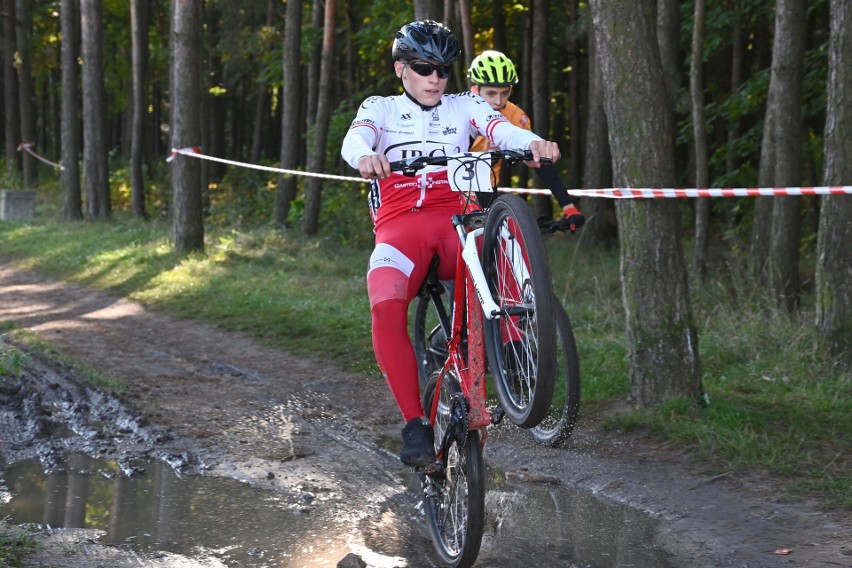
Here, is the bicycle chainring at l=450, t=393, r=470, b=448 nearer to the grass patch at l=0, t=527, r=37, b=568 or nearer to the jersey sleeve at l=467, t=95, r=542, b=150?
the jersey sleeve at l=467, t=95, r=542, b=150

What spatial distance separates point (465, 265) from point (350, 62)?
2402 cm

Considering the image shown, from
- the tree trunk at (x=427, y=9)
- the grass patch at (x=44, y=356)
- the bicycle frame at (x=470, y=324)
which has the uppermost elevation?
the tree trunk at (x=427, y=9)

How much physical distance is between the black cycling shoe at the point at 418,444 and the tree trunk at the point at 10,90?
1228 inches

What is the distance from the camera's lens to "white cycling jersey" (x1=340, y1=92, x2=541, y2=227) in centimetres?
513

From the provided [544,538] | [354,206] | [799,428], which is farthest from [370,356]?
[354,206]

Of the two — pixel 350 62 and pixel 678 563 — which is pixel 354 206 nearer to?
pixel 350 62

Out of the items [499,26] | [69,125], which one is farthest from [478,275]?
[69,125]

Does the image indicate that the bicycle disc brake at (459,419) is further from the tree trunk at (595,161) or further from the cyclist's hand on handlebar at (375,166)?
the tree trunk at (595,161)

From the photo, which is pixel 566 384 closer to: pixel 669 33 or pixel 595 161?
pixel 669 33

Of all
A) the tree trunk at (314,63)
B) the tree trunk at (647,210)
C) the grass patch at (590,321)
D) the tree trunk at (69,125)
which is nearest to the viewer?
the grass patch at (590,321)

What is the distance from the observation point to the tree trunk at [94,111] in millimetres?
24000

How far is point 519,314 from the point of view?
176 inches

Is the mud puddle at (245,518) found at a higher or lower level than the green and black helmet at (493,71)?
lower

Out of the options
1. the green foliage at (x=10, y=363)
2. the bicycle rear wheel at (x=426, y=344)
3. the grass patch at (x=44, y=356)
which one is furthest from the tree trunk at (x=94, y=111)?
the bicycle rear wheel at (x=426, y=344)
